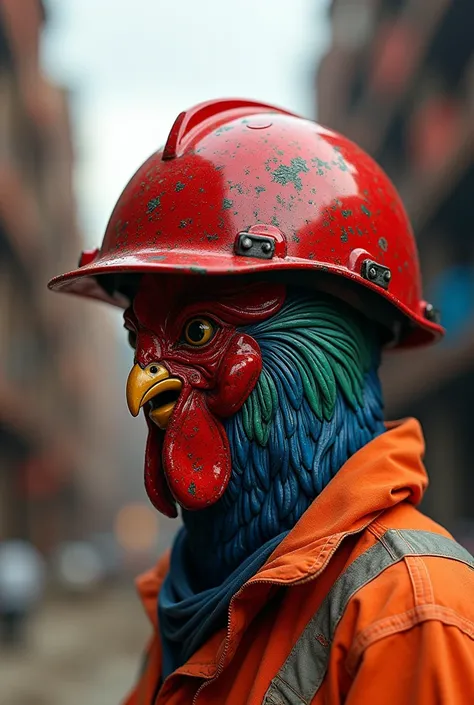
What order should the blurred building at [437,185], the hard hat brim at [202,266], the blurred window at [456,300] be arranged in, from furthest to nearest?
the blurred building at [437,185], the blurred window at [456,300], the hard hat brim at [202,266]

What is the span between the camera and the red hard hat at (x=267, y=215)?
6.61 ft

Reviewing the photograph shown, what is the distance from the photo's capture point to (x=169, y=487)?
2049mm

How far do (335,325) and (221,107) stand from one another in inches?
32.1

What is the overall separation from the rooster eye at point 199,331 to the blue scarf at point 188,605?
52cm

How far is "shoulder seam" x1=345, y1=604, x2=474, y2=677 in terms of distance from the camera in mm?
1576

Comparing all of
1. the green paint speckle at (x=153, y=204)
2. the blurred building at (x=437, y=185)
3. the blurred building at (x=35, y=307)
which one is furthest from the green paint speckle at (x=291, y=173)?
the blurred building at (x=35, y=307)

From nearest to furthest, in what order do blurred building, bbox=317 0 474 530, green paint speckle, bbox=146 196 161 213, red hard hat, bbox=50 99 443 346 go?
red hard hat, bbox=50 99 443 346 < green paint speckle, bbox=146 196 161 213 < blurred building, bbox=317 0 474 530

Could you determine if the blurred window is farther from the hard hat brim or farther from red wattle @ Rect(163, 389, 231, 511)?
red wattle @ Rect(163, 389, 231, 511)

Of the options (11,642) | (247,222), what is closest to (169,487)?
(247,222)

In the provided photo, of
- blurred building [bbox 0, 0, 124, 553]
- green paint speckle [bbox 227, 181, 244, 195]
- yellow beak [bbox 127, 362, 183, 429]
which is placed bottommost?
blurred building [bbox 0, 0, 124, 553]

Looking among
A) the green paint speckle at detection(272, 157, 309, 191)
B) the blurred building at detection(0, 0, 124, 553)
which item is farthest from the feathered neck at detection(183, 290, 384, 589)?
the blurred building at detection(0, 0, 124, 553)

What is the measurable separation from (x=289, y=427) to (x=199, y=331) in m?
0.34

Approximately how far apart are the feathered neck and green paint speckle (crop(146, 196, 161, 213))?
424 millimetres

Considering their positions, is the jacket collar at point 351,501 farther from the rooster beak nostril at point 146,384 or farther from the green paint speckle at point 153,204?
the green paint speckle at point 153,204
